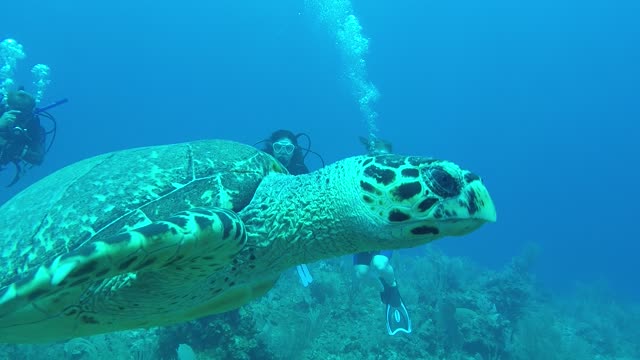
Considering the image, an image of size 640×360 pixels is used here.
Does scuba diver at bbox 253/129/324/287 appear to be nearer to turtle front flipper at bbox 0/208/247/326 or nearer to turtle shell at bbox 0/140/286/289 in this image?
turtle shell at bbox 0/140/286/289

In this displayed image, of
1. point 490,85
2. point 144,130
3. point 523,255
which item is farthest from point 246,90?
point 523,255

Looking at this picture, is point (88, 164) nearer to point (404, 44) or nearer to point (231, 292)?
point (231, 292)

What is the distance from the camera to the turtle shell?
2.22 m

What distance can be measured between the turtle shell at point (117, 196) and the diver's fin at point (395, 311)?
4.18m

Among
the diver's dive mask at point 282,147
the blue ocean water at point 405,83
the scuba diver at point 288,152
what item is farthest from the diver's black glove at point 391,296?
the blue ocean water at point 405,83

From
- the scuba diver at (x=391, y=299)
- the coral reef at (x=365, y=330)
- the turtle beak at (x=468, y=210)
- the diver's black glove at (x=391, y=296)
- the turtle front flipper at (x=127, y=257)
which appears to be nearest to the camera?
the turtle front flipper at (x=127, y=257)

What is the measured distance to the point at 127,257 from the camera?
1.65 meters

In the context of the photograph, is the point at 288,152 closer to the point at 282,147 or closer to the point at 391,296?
the point at 282,147

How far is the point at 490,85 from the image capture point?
11094cm

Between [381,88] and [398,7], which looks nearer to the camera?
→ [398,7]

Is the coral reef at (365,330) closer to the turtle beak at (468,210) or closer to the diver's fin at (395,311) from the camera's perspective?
the diver's fin at (395,311)

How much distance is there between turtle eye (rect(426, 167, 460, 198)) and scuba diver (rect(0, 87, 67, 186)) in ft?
20.1

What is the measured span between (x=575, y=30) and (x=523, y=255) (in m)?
108

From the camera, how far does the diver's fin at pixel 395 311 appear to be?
6215mm
